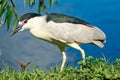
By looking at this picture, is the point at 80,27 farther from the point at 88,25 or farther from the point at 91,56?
the point at 91,56

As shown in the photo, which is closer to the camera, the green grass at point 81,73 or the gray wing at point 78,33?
→ the green grass at point 81,73

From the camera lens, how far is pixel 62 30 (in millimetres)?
7207

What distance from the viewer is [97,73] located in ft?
17.6

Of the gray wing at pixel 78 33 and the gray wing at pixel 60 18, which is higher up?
the gray wing at pixel 60 18

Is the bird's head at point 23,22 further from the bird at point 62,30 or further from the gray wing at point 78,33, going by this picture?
the gray wing at point 78,33

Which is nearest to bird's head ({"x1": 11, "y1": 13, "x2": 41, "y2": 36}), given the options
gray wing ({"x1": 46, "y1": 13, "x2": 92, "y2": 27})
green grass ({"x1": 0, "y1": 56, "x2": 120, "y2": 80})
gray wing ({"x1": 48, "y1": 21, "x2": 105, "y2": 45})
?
gray wing ({"x1": 46, "y1": 13, "x2": 92, "y2": 27})

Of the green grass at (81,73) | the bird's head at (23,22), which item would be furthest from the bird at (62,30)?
the green grass at (81,73)

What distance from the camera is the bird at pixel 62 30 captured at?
23.3 ft

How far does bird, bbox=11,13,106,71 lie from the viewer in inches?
280

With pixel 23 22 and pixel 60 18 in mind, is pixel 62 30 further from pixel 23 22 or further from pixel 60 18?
pixel 23 22

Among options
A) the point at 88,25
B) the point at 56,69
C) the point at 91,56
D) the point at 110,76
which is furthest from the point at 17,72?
the point at 88,25

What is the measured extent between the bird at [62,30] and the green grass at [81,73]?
107 cm

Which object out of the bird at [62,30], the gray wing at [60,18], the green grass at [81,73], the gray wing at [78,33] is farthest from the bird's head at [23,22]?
the green grass at [81,73]

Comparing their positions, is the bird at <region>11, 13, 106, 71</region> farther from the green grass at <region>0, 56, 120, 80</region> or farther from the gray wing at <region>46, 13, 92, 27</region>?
the green grass at <region>0, 56, 120, 80</region>
